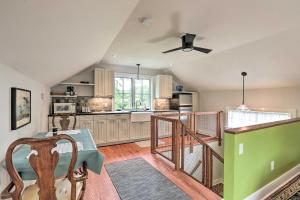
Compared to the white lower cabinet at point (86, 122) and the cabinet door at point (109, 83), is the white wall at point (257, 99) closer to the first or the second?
the cabinet door at point (109, 83)

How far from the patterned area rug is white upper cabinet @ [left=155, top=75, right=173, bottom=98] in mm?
3017

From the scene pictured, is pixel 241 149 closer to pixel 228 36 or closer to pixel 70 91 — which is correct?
pixel 228 36

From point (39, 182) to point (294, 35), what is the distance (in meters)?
4.04

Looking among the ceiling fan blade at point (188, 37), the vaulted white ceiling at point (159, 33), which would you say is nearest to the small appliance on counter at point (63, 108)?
the vaulted white ceiling at point (159, 33)

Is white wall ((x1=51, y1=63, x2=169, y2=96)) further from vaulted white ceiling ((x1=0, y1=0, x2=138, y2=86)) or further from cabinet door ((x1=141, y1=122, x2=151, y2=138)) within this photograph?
vaulted white ceiling ((x1=0, y1=0, x2=138, y2=86))

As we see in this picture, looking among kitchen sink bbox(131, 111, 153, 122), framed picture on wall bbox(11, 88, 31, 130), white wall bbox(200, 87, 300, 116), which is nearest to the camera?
framed picture on wall bbox(11, 88, 31, 130)

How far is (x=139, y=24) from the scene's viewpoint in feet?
8.37

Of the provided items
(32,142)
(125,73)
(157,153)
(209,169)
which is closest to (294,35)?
(209,169)

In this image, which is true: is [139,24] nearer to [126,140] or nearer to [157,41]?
[157,41]

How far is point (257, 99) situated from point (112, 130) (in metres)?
4.33

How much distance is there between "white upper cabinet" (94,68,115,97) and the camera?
501cm

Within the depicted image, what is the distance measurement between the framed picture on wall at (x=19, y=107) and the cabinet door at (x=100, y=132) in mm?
2176

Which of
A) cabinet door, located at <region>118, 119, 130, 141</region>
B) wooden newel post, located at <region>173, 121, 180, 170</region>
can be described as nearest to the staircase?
wooden newel post, located at <region>173, 121, 180, 170</region>

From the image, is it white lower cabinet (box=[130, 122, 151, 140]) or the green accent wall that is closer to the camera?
the green accent wall
